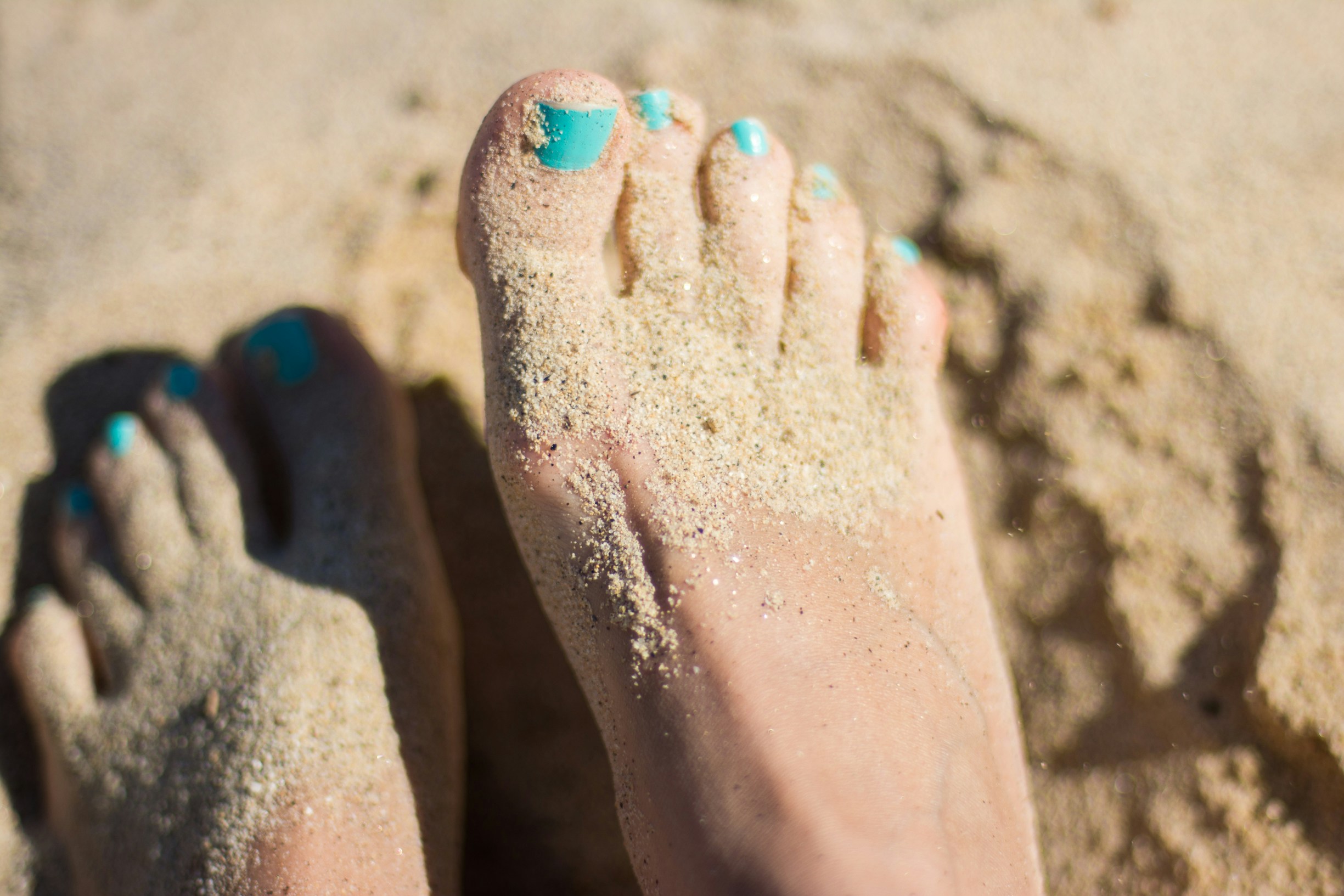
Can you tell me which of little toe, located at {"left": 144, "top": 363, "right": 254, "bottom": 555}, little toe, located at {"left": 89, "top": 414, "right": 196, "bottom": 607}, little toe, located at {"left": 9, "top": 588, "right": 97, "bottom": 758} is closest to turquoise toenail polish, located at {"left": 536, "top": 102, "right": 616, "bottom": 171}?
little toe, located at {"left": 144, "top": 363, "right": 254, "bottom": 555}

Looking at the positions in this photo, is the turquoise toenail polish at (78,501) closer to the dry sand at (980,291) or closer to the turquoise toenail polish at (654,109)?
the dry sand at (980,291)

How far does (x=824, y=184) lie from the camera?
1.40 meters

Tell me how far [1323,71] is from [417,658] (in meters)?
1.80

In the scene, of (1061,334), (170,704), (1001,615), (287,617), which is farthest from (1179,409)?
(170,704)

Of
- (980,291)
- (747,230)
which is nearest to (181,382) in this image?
(747,230)

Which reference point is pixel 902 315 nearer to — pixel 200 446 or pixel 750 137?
pixel 750 137

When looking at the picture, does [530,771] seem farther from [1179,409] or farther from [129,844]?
[1179,409]

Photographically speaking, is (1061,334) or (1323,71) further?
(1323,71)

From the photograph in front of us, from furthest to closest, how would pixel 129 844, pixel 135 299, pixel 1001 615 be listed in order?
pixel 135 299
pixel 1001 615
pixel 129 844

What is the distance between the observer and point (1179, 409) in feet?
4.23

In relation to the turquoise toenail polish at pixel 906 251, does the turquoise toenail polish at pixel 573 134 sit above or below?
above

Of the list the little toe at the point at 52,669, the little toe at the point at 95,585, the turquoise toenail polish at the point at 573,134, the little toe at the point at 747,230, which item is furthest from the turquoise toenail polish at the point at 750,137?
the little toe at the point at 52,669

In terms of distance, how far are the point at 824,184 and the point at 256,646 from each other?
1.12 m

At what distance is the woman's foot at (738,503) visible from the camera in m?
0.98
